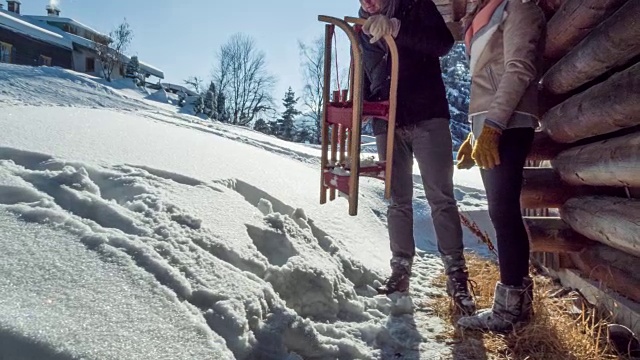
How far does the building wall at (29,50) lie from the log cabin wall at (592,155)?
25056 millimetres

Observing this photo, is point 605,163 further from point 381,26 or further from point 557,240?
point 381,26

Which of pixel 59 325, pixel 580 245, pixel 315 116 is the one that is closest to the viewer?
pixel 59 325

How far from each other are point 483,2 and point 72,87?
10.7 metres

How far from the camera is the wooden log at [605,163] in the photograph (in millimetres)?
2000

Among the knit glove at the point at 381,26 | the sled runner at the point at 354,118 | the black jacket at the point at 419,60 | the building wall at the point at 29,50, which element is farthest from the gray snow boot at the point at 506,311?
the building wall at the point at 29,50

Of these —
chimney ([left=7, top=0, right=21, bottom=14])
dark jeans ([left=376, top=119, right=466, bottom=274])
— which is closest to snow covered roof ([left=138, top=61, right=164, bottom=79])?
chimney ([left=7, top=0, right=21, bottom=14])

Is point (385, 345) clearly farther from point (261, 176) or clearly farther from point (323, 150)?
point (261, 176)

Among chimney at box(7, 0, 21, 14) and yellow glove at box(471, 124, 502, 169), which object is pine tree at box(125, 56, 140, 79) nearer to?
chimney at box(7, 0, 21, 14)

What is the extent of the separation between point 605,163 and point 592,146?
0.81 ft

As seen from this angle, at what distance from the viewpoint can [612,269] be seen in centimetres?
240

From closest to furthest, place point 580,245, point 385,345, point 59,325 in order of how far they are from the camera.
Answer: point 59,325
point 385,345
point 580,245

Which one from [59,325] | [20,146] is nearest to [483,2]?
[59,325]

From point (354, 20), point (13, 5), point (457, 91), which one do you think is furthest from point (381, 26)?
point (13, 5)

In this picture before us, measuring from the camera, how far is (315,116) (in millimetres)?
35656
